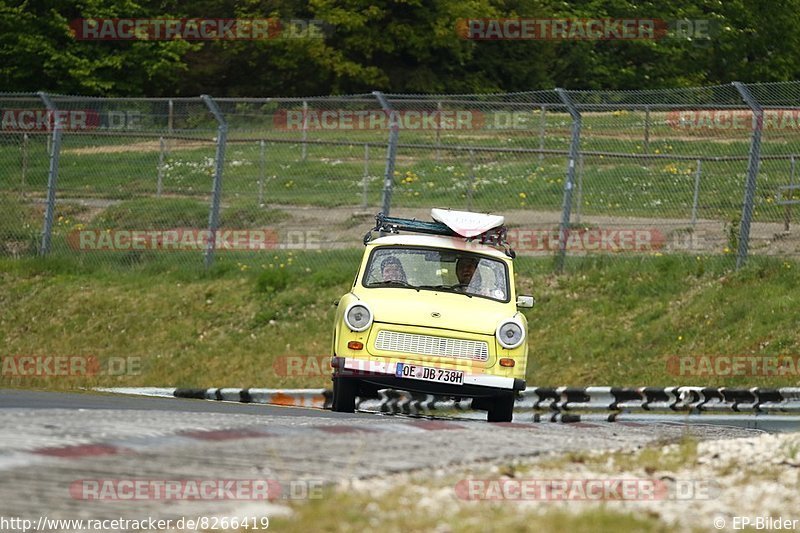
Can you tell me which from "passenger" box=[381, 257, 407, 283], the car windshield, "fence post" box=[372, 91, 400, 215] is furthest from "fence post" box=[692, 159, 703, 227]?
"passenger" box=[381, 257, 407, 283]

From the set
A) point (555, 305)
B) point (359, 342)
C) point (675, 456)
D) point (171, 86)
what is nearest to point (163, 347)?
point (555, 305)

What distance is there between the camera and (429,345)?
13203 millimetres

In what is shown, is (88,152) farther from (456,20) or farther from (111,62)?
(456,20)

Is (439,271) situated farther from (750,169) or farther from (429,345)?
(750,169)

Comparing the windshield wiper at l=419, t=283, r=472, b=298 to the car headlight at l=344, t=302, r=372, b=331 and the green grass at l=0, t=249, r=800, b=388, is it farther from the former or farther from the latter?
the green grass at l=0, t=249, r=800, b=388

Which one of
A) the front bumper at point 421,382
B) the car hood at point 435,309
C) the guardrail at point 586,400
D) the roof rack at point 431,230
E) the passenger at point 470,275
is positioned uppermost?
the roof rack at point 431,230

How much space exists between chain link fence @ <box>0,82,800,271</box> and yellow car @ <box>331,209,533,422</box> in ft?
16.9

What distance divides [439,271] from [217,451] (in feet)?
21.4

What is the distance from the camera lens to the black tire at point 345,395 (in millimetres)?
13461

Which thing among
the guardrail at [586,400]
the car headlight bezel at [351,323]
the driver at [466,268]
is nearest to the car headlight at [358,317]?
the car headlight bezel at [351,323]

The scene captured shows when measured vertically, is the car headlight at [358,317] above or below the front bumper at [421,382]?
above

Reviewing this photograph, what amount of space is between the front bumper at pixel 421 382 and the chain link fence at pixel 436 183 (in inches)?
255

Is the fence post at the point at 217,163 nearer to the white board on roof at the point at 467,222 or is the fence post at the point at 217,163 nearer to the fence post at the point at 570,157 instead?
the fence post at the point at 570,157

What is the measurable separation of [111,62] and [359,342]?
3572 cm
